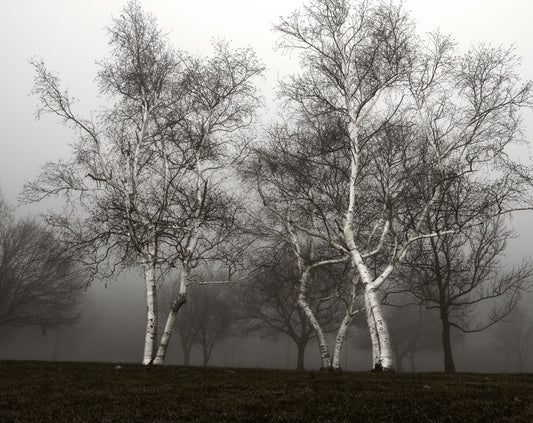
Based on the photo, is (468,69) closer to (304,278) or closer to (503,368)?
(304,278)

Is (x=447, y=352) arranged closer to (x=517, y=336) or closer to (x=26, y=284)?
(x=26, y=284)

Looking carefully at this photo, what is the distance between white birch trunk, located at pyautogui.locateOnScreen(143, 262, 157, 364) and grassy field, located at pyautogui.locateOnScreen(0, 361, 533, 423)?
11.7 ft

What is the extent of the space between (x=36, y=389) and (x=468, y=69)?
16.1m

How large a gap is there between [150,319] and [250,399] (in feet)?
24.7

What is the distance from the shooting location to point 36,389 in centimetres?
765

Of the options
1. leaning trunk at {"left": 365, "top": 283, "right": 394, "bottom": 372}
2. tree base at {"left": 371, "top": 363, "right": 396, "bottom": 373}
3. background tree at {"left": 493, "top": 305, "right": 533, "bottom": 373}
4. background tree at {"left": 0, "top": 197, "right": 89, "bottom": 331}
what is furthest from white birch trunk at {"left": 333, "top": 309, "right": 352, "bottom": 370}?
background tree at {"left": 493, "top": 305, "right": 533, "bottom": 373}

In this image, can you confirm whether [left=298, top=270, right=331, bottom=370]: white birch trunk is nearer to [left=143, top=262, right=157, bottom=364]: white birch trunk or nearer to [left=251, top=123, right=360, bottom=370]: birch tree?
[left=251, top=123, right=360, bottom=370]: birch tree

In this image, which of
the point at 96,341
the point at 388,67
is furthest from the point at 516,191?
the point at 96,341

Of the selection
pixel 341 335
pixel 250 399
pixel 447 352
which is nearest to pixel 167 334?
pixel 341 335

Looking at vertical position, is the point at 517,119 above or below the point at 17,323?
above

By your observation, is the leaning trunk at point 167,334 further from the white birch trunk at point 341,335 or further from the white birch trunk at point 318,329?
the white birch trunk at point 341,335

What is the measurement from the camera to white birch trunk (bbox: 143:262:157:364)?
13.0 metres

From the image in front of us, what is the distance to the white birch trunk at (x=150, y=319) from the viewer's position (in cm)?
1297

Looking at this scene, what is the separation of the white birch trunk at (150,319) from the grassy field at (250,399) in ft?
11.7
